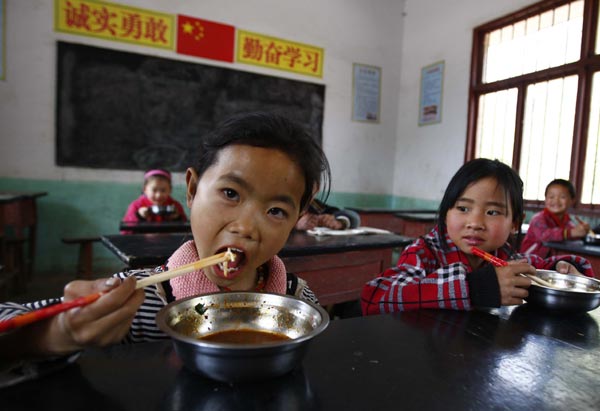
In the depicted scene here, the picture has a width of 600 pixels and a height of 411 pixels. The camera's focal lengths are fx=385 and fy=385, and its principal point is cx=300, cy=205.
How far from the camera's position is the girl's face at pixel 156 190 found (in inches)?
141

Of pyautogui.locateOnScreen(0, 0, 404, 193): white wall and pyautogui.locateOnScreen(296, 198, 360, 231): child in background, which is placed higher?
pyautogui.locateOnScreen(0, 0, 404, 193): white wall

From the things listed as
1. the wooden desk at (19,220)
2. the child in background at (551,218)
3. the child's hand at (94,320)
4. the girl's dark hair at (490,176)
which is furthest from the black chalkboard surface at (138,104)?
the child's hand at (94,320)

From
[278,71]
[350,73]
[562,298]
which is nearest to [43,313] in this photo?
[562,298]

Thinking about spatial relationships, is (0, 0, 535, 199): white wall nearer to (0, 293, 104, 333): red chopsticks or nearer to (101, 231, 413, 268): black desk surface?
(101, 231, 413, 268): black desk surface

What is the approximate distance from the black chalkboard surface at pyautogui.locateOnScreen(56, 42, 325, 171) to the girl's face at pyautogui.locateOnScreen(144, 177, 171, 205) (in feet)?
1.91

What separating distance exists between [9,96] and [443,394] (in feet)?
16.5

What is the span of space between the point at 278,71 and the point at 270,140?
4.85m

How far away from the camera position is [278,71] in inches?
214

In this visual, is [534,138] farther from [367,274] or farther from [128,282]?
[128,282]

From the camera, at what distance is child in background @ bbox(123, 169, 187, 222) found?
3350 millimetres

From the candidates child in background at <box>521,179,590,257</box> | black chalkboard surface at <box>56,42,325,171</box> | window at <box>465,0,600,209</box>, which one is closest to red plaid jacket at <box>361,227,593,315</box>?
child in background at <box>521,179,590,257</box>

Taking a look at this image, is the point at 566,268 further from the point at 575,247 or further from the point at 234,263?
the point at 575,247

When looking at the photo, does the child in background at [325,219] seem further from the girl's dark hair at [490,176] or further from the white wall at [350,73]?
the white wall at [350,73]

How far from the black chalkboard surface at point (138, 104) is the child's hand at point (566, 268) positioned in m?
3.00
